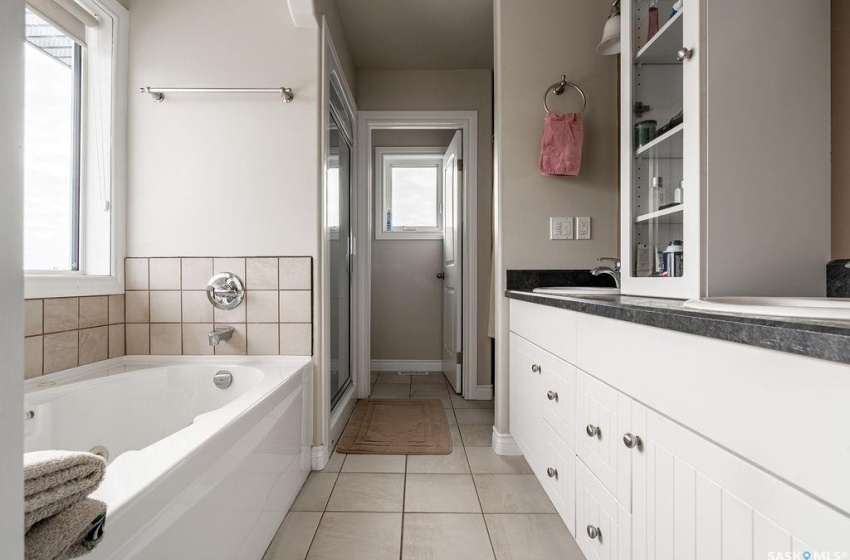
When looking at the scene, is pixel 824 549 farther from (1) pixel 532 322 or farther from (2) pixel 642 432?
(1) pixel 532 322

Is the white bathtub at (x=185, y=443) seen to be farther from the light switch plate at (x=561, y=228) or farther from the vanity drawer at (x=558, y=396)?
the light switch plate at (x=561, y=228)

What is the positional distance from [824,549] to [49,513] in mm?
912

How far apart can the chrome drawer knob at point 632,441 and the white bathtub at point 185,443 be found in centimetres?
96

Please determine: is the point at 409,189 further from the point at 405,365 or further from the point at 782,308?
the point at 782,308

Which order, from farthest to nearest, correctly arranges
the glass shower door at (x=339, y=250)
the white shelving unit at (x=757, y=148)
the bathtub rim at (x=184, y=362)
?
the glass shower door at (x=339, y=250)
the bathtub rim at (x=184, y=362)
the white shelving unit at (x=757, y=148)

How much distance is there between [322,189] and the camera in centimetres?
195

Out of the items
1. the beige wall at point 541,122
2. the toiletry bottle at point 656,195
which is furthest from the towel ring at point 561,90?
the toiletry bottle at point 656,195

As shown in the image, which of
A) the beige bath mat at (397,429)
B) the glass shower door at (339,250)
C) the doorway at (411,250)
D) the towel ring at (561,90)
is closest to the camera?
the towel ring at (561,90)

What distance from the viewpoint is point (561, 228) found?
6.77 ft

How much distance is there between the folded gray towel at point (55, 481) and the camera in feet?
1.55

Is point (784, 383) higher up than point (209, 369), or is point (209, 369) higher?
Answer: point (784, 383)

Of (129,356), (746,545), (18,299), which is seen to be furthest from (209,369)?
(746,545)

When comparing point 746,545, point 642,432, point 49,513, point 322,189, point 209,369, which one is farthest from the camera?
point 322,189

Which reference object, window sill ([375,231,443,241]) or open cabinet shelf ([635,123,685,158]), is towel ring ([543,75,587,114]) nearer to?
open cabinet shelf ([635,123,685,158])
